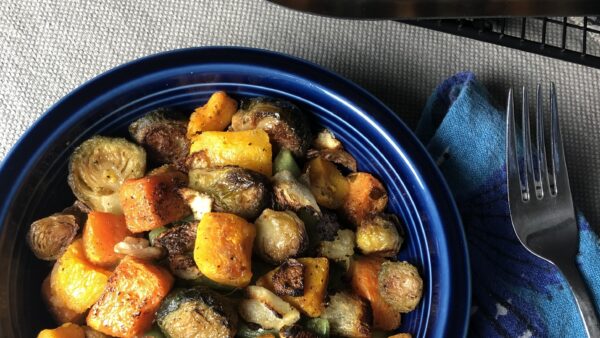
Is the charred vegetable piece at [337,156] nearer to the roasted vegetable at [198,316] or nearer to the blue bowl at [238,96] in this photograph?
the blue bowl at [238,96]

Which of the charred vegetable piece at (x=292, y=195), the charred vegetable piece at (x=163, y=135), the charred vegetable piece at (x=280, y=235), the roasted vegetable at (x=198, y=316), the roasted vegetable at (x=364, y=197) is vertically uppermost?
the charred vegetable piece at (x=163, y=135)

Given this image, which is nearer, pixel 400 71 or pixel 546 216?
pixel 546 216

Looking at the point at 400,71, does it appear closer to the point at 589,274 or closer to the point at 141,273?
the point at 589,274

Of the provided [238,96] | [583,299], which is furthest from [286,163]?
[583,299]

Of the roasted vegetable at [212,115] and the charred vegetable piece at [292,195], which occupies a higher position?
the roasted vegetable at [212,115]

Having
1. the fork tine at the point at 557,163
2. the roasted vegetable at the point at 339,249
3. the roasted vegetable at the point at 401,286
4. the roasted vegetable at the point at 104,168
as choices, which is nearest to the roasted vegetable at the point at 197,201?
the roasted vegetable at the point at 104,168

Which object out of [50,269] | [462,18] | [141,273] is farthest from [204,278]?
[462,18]
